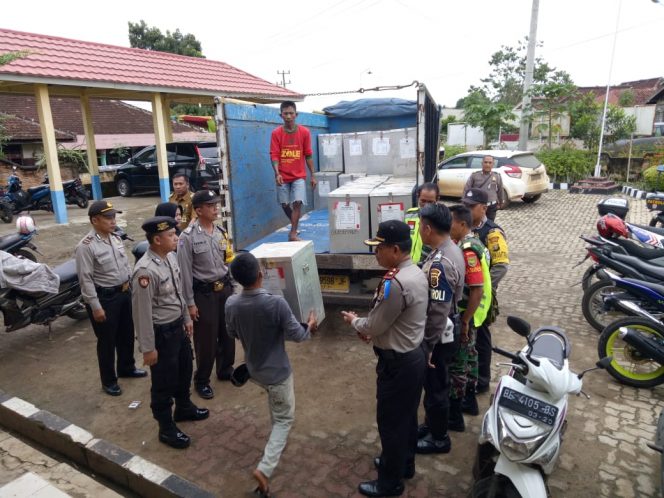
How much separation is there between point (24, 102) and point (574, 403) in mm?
23872

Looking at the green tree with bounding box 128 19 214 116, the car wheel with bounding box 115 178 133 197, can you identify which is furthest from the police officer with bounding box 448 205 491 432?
the green tree with bounding box 128 19 214 116

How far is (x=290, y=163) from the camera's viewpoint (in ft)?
17.0

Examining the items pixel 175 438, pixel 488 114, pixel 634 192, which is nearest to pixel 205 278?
pixel 175 438

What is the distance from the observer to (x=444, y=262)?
276 cm

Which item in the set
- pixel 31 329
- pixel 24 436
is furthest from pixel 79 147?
pixel 24 436

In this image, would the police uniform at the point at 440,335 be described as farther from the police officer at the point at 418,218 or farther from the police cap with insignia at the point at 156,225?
the police cap with insignia at the point at 156,225

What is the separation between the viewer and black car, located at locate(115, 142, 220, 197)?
12984mm

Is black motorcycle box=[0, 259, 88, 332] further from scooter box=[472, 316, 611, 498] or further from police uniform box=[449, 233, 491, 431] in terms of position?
scooter box=[472, 316, 611, 498]

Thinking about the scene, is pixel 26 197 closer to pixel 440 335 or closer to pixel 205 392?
pixel 205 392

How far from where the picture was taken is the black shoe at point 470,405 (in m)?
3.55

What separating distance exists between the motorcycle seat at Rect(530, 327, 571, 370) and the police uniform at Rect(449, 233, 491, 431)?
440 mm

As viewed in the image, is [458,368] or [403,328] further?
[458,368]

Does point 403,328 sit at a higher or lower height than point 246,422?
higher

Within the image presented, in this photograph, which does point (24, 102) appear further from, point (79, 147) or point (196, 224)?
point (196, 224)
